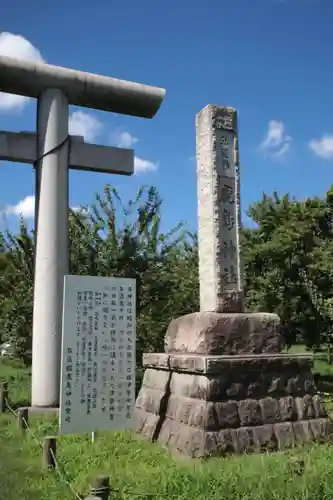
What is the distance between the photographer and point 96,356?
5098 millimetres

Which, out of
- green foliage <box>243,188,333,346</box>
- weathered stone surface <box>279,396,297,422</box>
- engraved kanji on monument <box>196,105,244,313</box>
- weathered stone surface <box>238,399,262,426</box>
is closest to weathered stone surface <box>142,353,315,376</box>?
weathered stone surface <box>279,396,297,422</box>

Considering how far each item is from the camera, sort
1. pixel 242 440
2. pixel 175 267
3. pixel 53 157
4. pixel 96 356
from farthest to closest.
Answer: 1. pixel 175 267
2. pixel 53 157
3. pixel 96 356
4. pixel 242 440

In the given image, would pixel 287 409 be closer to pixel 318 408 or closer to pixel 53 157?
pixel 318 408

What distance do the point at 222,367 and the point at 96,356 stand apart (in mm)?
1320

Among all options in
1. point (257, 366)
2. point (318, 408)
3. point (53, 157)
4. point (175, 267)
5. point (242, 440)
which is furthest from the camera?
point (175, 267)

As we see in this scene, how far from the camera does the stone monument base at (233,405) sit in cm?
492

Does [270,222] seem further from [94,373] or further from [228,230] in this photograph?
[94,373]

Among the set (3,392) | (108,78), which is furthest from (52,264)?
(108,78)

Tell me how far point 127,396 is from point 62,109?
202 inches

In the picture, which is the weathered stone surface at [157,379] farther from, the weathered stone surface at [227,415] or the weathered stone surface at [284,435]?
the weathered stone surface at [284,435]

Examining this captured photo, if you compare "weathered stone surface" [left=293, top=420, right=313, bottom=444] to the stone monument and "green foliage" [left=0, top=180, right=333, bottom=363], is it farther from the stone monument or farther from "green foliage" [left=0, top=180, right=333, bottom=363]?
"green foliage" [left=0, top=180, right=333, bottom=363]

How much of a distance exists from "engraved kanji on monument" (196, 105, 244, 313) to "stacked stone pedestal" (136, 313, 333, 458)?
0.36 meters

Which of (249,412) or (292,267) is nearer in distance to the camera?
(249,412)

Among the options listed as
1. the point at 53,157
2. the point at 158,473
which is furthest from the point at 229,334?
the point at 53,157
